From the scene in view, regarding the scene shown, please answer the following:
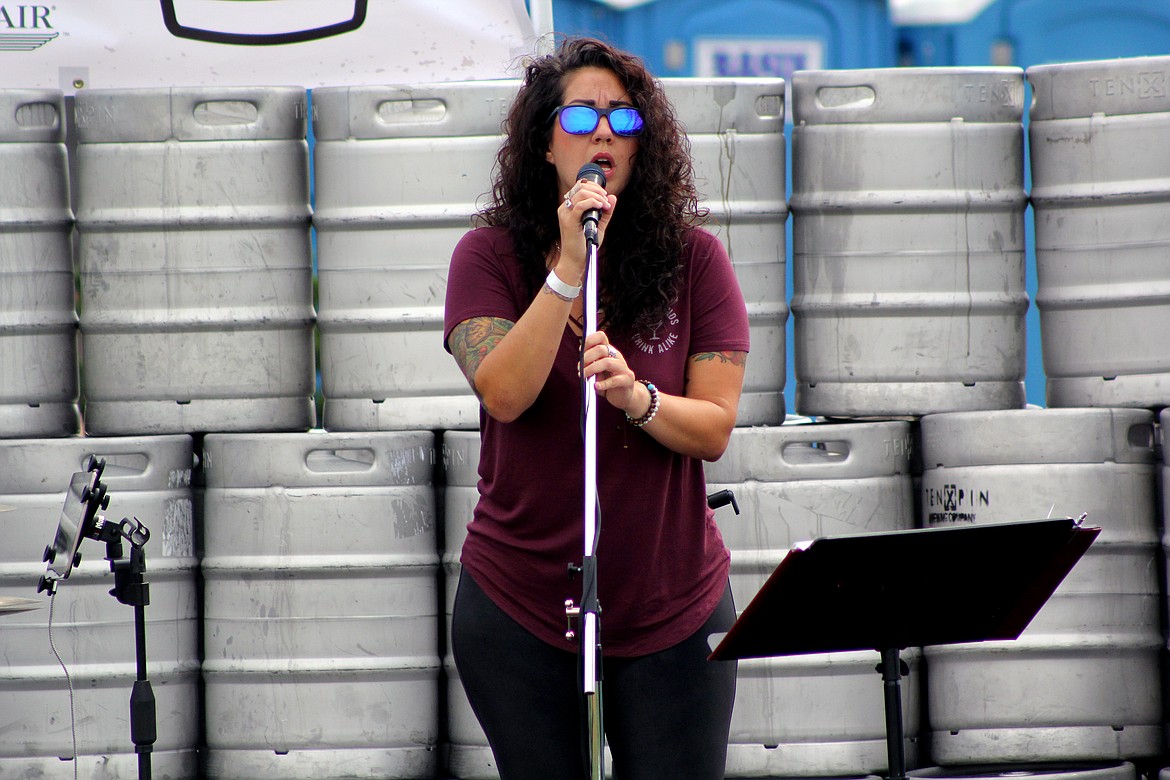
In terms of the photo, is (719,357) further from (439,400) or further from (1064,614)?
(1064,614)

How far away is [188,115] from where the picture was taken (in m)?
3.15

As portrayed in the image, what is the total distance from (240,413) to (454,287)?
4.82 feet

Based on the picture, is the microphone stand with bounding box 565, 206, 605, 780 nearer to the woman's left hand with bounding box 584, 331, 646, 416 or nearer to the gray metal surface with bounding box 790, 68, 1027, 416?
the woman's left hand with bounding box 584, 331, 646, 416

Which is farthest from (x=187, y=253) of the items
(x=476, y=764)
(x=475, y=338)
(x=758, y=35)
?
(x=758, y=35)

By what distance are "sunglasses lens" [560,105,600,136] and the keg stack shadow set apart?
51.1 inches

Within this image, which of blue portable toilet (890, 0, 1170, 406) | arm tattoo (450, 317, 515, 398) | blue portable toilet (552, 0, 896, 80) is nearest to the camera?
arm tattoo (450, 317, 515, 398)

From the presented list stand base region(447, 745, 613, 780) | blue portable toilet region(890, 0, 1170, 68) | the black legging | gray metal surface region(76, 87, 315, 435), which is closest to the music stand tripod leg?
Answer: the black legging

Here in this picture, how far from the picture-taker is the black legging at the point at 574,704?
1821 mm

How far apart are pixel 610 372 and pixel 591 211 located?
205 millimetres

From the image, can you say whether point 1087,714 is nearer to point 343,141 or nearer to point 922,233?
point 922,233

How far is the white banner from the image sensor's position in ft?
11.4

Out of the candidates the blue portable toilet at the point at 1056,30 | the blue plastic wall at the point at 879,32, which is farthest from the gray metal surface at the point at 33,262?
the blue portable toilet at the point at 1056,30

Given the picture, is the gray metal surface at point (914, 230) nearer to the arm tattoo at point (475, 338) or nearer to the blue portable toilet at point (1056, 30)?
the arm tattoo at point (475, 338)

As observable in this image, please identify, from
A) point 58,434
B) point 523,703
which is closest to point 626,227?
point 523,703
